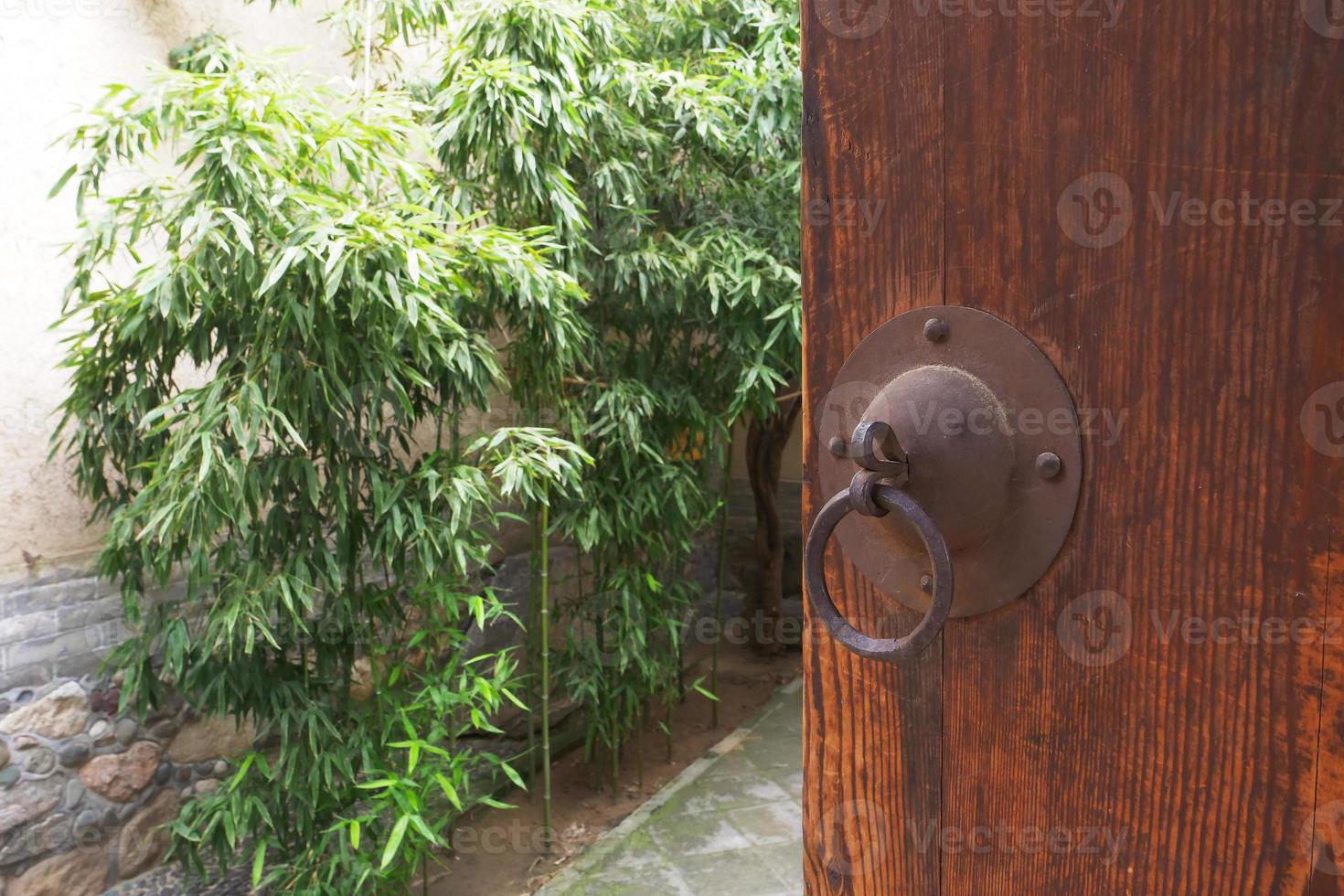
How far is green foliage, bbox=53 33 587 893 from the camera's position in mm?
2125

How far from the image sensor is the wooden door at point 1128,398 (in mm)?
467

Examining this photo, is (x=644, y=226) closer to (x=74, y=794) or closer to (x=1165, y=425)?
(x=74, y=794)

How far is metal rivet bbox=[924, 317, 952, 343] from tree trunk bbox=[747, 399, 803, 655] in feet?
14.7

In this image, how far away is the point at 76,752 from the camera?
2.62m

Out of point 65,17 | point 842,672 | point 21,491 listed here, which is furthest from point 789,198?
point 842,672

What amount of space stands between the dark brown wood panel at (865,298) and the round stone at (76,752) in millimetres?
2638

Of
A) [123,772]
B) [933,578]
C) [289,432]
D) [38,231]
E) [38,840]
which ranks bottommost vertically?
[38,840]

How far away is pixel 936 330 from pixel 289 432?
1871 mm

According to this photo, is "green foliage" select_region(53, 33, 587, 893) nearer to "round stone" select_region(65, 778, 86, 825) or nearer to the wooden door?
"round stone" select_region(65, 778, 86, 825)

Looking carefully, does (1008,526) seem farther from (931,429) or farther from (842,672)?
(842,672)

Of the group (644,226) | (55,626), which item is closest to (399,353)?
(55,626)

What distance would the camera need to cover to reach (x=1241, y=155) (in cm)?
48

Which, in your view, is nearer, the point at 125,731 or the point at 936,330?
the point at 936,330

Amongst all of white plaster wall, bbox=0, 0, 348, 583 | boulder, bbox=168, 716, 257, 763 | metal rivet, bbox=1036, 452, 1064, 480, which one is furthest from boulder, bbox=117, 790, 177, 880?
metal rivet, bbox=1036, 452, 1064, 480
